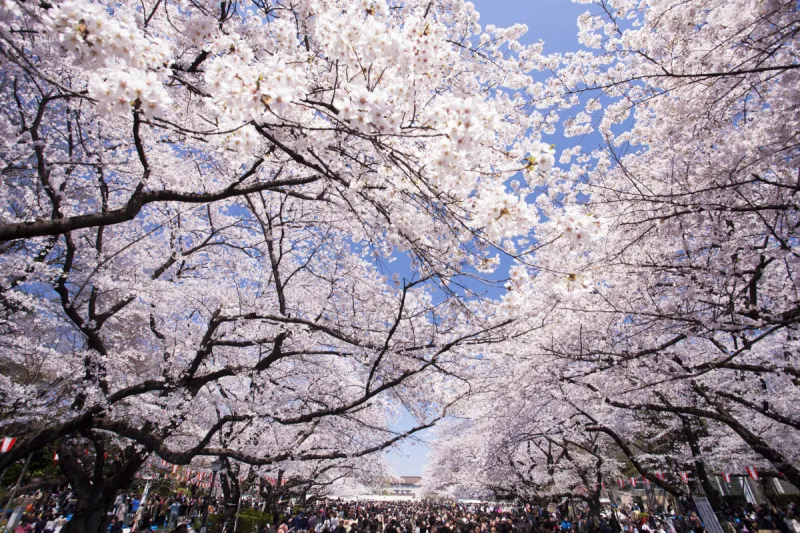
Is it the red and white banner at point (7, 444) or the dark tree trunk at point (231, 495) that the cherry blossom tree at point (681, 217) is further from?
the dark tree trunk at point (231, 495)

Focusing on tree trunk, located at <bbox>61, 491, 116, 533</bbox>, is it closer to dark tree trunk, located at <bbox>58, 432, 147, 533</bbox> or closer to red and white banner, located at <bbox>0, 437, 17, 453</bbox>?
dark tree trunk, located at <bbox>58, 432, 147, 533</bbox>

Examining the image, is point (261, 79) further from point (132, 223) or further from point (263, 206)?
point (132, 223)

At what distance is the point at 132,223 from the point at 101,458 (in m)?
4.88

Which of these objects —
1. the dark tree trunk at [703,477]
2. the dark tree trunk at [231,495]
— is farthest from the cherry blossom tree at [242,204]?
the dark tree trunk at [703,477]

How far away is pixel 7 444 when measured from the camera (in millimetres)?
5766

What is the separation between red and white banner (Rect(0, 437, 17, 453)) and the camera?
5699 mm

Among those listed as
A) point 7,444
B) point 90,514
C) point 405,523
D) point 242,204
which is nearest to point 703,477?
point 405,523

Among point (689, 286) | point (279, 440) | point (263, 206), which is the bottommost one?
point (279, 440)

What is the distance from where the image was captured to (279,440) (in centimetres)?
1233

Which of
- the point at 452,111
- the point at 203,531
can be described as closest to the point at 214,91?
the point at 452,111

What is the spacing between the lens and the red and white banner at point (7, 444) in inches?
224

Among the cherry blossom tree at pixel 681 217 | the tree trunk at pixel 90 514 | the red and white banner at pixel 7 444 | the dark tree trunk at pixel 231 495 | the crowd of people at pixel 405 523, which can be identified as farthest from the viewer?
the dark tree trunk at pixel 231 495

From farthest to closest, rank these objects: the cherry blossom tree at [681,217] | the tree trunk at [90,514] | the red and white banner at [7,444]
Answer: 1. the tree trunk at [90,514]
2. the red and white banner at [7,444]
3. the cherry blossom tree at [681,217]

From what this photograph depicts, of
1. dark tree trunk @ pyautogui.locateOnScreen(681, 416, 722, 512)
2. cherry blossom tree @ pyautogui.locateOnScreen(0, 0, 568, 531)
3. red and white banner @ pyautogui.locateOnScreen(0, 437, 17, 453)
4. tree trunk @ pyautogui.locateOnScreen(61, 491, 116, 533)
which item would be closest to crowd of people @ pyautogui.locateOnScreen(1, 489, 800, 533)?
dark tree trunk @ pyautogui.locateOnScreen(681, 416, 722, 512)
